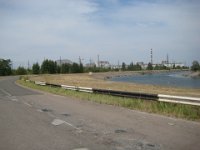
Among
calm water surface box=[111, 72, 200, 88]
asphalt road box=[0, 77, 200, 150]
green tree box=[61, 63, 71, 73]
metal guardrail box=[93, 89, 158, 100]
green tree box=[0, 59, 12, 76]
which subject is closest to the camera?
asphalt road box=[0, 77, 200, 150]

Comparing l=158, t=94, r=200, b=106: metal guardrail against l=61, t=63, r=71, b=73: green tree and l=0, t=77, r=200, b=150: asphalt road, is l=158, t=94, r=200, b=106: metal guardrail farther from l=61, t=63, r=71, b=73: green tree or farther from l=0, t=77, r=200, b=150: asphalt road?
l=61, t=63, r=71, b=73: green tree

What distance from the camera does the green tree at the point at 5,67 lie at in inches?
5054

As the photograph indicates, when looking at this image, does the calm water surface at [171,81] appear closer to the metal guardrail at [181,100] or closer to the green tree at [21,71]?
the metal guardrail at [181,100]

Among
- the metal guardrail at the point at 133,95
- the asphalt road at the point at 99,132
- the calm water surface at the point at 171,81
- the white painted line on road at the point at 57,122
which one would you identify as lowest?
the calm water surface at the point at 171,81

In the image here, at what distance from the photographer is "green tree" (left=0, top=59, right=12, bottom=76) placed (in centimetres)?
12836

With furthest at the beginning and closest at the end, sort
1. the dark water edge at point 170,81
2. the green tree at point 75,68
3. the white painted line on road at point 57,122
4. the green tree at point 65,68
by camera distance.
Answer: the green tree at point 75,68 < the green tree at point 65,68 < the dark water edge at point 170,81 < the white painted line on road at point 57,122

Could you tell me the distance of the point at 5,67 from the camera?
5157 inches

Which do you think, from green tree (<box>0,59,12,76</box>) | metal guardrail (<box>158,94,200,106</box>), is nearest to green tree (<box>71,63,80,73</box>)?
green tree (<box>0,59,12,76</box>)

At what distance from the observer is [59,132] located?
31.4 feet

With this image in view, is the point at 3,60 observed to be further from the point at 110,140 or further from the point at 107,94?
the point at 110,140

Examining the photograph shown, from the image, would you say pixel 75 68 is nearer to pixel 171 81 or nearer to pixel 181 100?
pixel 171 81

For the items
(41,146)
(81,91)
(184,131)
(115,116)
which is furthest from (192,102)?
(81,91)

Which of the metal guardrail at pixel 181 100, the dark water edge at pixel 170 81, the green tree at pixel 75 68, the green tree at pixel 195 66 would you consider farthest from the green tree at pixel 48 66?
the metal guardrail at pixel 181 100

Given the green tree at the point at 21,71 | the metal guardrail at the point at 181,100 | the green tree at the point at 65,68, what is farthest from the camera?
the green tree at the point at 65,68
